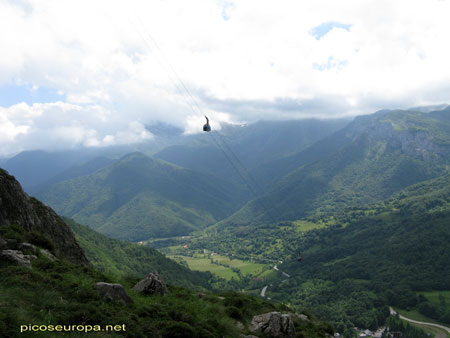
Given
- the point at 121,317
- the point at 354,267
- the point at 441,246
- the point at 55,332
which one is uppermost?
the point at 55,332

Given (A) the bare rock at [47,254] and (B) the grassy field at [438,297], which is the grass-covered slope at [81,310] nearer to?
(A) the bare rock at [47,254]

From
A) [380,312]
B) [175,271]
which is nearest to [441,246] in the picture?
[380,312]

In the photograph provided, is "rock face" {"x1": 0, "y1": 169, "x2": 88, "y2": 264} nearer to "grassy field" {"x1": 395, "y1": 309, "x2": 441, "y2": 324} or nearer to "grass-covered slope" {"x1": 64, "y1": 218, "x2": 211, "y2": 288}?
"grass-covered slope" {"x1": 64, "y1": 218, "x2": 211, "y2": 288}

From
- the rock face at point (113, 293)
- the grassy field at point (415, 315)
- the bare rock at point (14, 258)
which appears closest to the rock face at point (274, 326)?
the rock face at point (113, 293)

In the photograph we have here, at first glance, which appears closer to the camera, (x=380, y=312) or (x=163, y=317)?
(x=163, y=317)

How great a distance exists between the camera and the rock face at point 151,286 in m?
22.1

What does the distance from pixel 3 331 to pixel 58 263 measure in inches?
441

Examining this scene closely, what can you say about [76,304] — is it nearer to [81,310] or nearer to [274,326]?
[81,310]

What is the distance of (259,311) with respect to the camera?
2522 centimetres

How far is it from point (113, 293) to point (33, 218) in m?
17.4

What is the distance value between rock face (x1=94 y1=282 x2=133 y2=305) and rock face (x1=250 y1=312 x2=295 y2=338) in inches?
391

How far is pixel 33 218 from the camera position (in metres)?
28.7

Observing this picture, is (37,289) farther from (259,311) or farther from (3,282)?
(259,311)

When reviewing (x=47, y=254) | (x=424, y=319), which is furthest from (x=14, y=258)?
(x=424, y=319)
